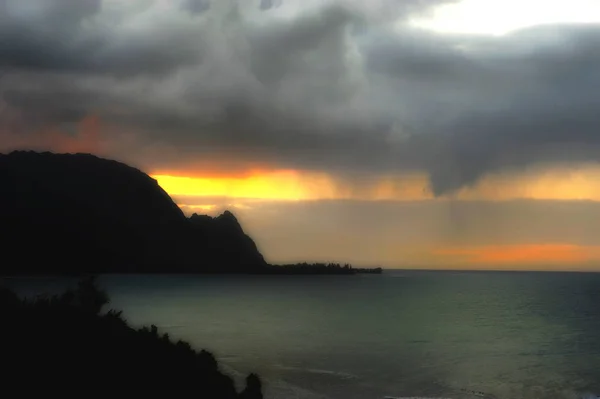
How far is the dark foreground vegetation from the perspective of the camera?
101ft

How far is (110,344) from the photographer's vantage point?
122 feet

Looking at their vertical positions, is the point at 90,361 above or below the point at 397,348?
above

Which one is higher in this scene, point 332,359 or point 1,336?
point 1,336

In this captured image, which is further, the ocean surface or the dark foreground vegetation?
the ocean surface

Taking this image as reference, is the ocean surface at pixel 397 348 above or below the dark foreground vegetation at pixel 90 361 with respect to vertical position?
below

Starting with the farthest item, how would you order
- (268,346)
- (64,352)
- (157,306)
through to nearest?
(157,306) < (268,346) < (64,352)

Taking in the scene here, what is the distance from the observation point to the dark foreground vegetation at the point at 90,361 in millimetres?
30828

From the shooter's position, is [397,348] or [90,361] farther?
[397,348]

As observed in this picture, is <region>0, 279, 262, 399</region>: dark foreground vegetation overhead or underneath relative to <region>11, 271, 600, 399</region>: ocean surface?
overhead

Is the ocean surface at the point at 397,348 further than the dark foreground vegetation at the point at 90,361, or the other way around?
the ocean surface at the point at 397,348

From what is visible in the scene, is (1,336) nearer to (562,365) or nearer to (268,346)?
(268,346)

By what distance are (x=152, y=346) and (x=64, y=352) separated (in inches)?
276

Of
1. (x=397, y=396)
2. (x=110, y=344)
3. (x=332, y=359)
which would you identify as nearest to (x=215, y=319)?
(x=332, y=359)

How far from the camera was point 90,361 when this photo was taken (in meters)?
33.6
